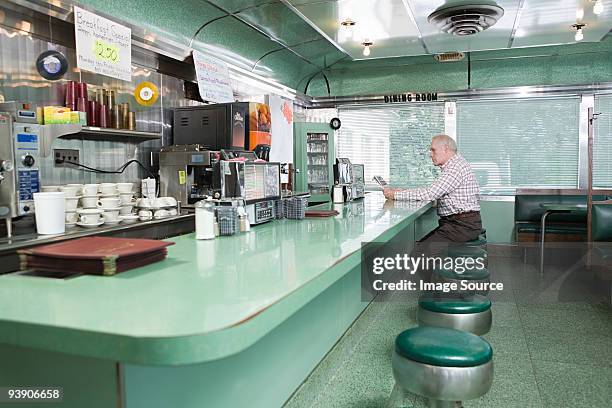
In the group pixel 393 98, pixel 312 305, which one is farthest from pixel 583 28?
pixel 312 305

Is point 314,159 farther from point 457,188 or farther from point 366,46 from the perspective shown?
point 457,188

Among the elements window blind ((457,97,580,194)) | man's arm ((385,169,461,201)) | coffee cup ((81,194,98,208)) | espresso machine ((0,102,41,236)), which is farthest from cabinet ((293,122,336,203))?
espresso machine ((0,102,41,236))

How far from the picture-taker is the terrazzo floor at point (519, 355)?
280 centimetres

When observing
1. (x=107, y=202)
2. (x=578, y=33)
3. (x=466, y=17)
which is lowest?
(x=107, y=202)

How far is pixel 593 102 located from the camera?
7.00 metres

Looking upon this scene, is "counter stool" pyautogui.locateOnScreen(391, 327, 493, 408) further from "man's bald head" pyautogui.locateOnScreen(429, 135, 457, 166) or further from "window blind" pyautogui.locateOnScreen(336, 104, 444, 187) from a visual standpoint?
"window blind" pyautogui.locateOnScreen(336, 104, 444, 187)

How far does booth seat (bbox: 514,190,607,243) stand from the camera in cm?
645

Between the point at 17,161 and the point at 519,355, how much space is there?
327 centimetres

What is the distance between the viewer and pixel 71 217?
9.37 feet

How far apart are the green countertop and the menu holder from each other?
0.12 ft

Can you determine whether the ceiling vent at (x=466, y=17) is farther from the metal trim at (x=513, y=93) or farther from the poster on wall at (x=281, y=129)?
the metal trim at (x=513, y=93)

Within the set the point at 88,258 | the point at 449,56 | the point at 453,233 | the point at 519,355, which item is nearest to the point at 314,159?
the point at 449,56

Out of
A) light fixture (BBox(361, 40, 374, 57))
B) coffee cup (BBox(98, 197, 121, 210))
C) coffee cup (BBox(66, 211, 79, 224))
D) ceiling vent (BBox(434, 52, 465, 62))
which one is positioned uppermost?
ceiling vent (BBox(434, 52, 465, 62))

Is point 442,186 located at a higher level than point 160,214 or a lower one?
higher
